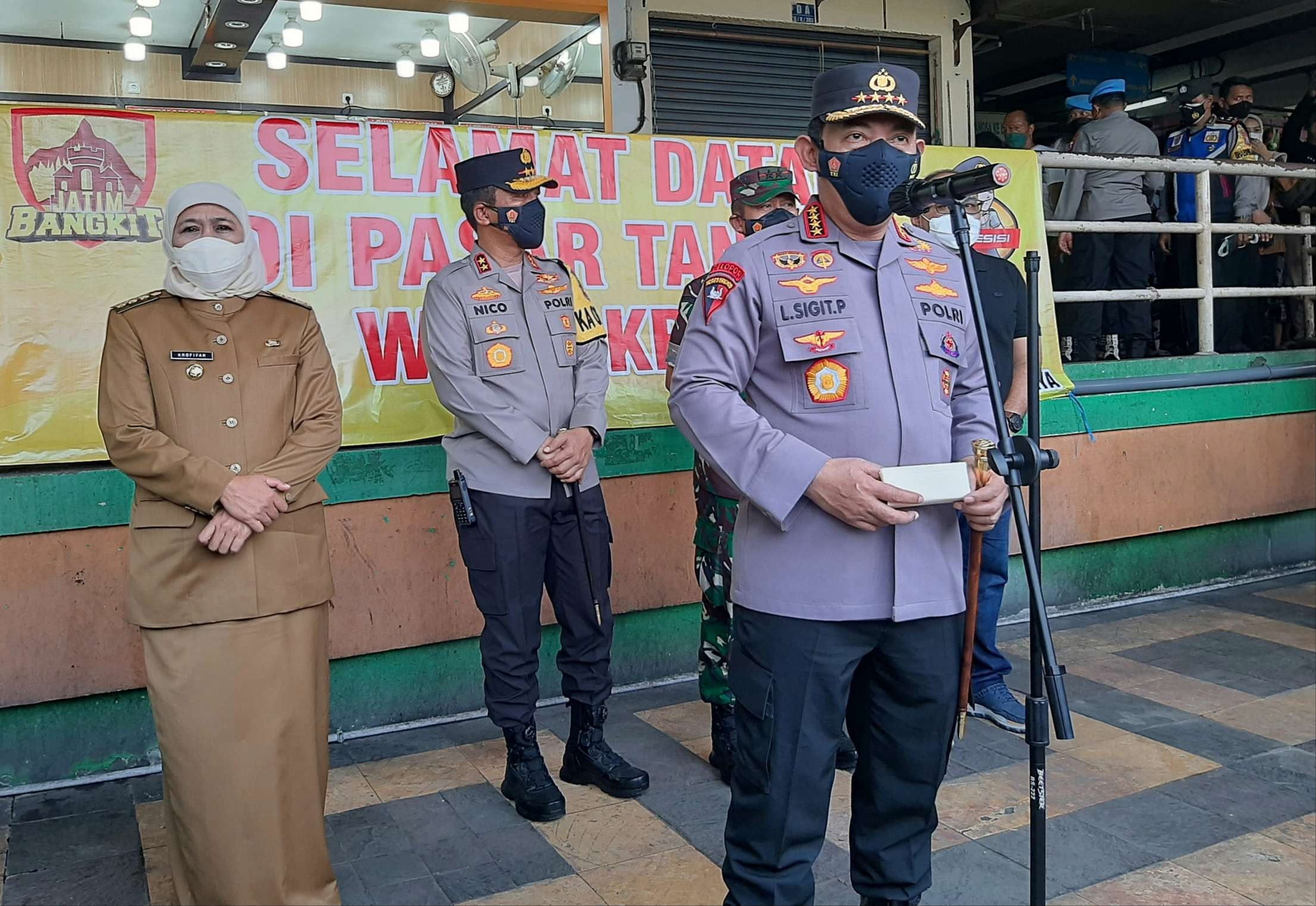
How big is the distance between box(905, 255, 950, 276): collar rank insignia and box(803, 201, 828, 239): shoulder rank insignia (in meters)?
0.18

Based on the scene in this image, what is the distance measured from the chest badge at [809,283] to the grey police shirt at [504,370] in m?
1.49

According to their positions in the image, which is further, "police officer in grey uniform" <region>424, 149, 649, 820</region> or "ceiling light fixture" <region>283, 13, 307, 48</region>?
"ceiling light fixture" <region>283, 13, 307, 48</region>

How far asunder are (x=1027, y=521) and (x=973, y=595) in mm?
219

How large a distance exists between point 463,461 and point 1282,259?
6.92 m

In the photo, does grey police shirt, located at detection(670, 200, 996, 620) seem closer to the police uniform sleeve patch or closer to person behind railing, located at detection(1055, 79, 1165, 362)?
the police uniform sleeve patch

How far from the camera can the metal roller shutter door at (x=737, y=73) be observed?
243 inches

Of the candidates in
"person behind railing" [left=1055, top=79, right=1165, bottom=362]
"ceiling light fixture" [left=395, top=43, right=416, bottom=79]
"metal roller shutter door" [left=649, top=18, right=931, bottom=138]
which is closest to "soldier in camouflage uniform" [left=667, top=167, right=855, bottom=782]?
"metal roller shutter door" [left=649, top=18, right=931, bottom=138]

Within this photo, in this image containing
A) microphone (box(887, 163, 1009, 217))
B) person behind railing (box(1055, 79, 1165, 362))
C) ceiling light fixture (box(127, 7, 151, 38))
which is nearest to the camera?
microphone (box(887, 163, 1009, 217))

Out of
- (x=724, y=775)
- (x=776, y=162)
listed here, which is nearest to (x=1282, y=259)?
(x=776, y=162)

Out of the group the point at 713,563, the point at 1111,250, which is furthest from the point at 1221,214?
the point at 713,563

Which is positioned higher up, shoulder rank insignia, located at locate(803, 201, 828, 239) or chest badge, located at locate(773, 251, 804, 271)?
shoulder rank insignia, located at locate(803, 201, 828, 239)

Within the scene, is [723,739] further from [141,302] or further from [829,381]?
[141,302]

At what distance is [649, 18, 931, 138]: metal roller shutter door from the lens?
617cm

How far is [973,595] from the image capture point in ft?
7.16
